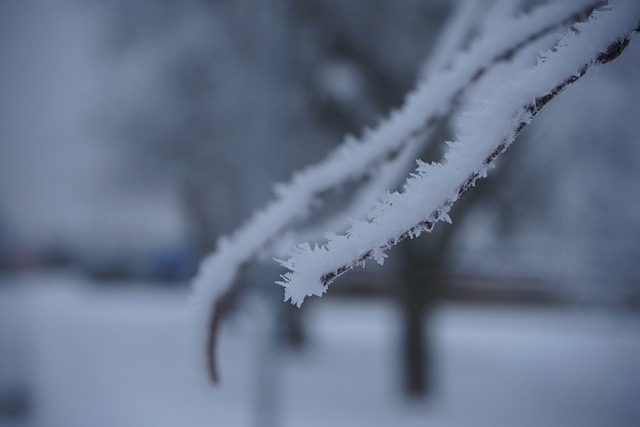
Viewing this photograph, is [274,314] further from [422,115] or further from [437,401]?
[437,401]

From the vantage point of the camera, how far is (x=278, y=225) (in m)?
0.79

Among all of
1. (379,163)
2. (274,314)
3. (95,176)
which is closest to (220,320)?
(379,163)

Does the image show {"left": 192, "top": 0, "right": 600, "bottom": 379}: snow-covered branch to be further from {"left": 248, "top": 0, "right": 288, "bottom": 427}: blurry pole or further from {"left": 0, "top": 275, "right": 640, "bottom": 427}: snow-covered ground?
{"left": 0, "top": 275, "right": 640, "bottom": 427}: snow-covered ground

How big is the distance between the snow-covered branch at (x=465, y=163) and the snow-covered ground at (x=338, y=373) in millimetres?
3226

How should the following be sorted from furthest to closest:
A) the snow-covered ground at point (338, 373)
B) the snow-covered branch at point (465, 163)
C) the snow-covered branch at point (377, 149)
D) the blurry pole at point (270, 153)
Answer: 1. the snow-covered ground at point (338, 373)
2. the blurry pole at point (270, 153)
3. the snow-covered branch at point (377, 149)
4. the snow-covered branch at point (465, 163)

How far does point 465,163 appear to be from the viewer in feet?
1.77

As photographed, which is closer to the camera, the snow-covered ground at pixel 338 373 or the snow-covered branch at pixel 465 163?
the snow-covered branch at pixel 465 163

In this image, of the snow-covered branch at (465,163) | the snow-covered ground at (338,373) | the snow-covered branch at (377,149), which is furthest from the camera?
the snow-covered ground at (338,373)

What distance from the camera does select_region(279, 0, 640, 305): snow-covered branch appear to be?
1.68 ft

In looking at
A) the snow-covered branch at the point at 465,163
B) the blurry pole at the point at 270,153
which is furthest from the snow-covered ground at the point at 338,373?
the snow-covered branch at the point at 465,163

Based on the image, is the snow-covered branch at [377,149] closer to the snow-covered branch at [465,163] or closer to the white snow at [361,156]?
the white snow at [361,156]

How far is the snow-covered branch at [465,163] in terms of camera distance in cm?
51

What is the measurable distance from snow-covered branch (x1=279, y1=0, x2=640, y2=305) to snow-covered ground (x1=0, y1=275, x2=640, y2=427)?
10.6 ft

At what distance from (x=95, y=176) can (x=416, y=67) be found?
20.2 feet
